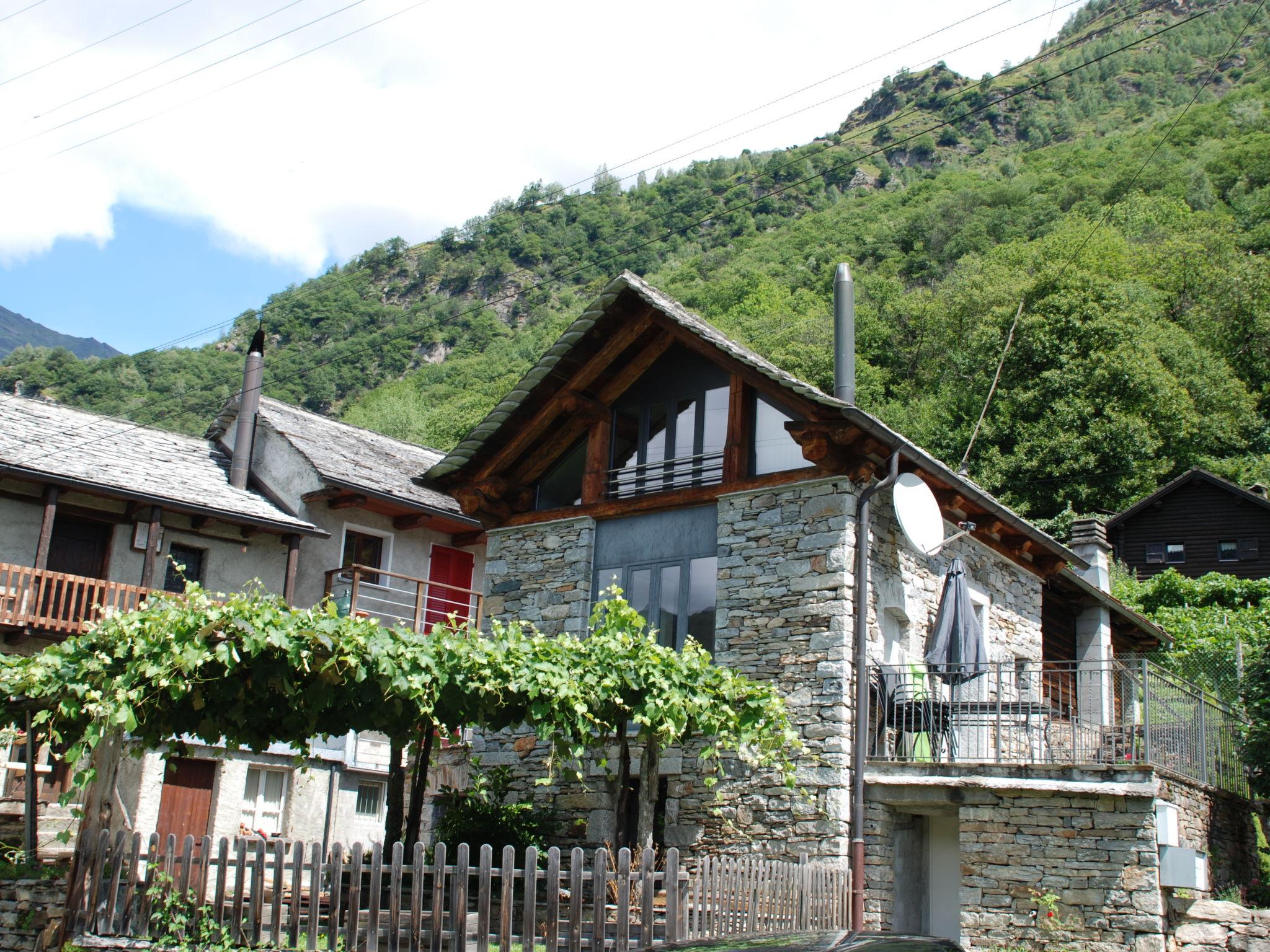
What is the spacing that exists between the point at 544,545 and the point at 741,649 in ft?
11.4

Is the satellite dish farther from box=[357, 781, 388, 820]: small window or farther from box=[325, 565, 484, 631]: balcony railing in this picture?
box=[357, 781, 388, 820]: small window

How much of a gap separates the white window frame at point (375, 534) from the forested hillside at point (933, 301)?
17.4 ft

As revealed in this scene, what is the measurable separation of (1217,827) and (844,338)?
7.37m

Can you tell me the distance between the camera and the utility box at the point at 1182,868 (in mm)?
10672

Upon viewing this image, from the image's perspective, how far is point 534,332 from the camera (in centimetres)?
6606

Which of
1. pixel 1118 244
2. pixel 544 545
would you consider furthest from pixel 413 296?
pixel 544 545

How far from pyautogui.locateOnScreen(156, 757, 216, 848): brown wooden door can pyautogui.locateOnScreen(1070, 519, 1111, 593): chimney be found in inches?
594

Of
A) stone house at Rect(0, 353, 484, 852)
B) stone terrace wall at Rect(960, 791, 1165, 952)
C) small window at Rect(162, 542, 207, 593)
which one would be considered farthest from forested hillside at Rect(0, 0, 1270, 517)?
stone terrace wall at Rect(960, 791, 1165, 952)

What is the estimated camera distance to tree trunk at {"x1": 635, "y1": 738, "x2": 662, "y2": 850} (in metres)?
11.8

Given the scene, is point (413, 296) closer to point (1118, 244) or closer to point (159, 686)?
point (1118, 244)

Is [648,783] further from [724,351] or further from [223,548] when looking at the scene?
[223,548]

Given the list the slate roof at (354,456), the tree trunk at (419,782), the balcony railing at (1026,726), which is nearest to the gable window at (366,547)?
the slate roof at (354,456)

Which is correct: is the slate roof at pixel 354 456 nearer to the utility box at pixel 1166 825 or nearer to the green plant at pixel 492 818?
the green plant at pixel 492 818

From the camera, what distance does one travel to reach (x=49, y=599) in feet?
59.6
